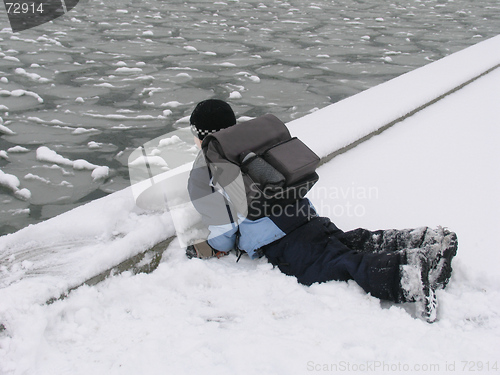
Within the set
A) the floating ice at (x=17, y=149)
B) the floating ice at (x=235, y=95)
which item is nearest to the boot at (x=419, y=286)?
the floating ice at (x=17, y=149)

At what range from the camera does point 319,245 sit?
171cm

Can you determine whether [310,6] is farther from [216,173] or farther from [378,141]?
[216,173]

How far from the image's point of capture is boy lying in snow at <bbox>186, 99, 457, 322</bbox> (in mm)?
1490

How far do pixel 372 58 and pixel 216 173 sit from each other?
154 inches

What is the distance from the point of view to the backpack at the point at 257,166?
1.62 m

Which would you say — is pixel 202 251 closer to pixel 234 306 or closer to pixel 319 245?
pixel 234 306

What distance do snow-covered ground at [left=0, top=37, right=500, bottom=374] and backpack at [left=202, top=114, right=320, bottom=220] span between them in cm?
28

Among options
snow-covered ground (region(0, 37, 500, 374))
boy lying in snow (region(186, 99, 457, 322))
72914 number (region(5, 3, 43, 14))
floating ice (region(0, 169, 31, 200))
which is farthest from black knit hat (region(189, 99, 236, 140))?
72914 number (region(5, 3, 43, 14))

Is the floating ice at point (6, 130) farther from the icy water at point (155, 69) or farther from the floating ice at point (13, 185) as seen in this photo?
the floating ice at point (13, 185)

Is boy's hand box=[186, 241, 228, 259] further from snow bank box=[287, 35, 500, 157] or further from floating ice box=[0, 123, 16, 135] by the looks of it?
floating ice box=[0, 123, 16, 135]

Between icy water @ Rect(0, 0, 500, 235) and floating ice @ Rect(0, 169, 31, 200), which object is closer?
floating ice @ Rect(0, 169, 31, 200)

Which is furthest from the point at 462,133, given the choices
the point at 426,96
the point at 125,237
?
the point at 125,237

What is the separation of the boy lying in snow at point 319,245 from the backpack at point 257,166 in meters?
0.04

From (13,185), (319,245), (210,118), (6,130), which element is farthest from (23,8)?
(319,245)
